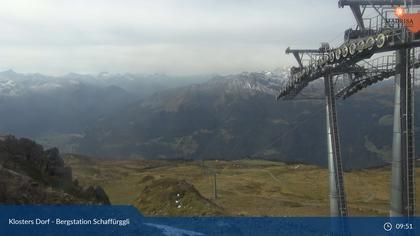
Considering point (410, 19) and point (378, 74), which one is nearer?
point (410, 19)

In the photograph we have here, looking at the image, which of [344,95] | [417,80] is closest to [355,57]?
[417,80]

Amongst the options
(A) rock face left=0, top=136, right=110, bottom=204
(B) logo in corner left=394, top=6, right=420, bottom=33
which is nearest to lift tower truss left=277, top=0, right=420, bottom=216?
(B) logo in corner left=394, top=6, right=420, bottom=33

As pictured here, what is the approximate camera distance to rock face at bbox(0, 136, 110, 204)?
42031mm

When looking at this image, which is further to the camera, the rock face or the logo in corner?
the rock face

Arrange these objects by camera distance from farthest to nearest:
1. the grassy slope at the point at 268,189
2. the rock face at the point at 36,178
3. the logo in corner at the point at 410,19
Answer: the grassy slope at the point at 268,189, the rock face at the point at 36,178, the logo in corner at the point at 410,19

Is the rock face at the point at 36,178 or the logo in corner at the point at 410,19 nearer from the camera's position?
the logo in corner at the point at 410,19

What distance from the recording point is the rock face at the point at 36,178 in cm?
4203

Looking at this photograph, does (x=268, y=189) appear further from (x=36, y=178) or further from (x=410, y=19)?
(x=410, y=19)

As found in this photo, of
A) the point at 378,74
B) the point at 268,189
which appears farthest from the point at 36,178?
the point at 268,189

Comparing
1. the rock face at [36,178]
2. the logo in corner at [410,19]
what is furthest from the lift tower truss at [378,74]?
the rock face at [36,178]

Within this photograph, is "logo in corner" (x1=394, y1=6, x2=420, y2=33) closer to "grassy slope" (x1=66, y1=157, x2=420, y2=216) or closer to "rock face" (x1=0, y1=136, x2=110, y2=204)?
"rock face" (x1=0, y1=136, x2=110, y2=204)

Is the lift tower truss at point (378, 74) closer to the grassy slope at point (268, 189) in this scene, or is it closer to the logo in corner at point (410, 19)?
the logo in corner at point (410, 19)

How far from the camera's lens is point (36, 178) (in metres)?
54.7

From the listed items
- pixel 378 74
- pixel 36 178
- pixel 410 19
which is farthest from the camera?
pixel 36 178
